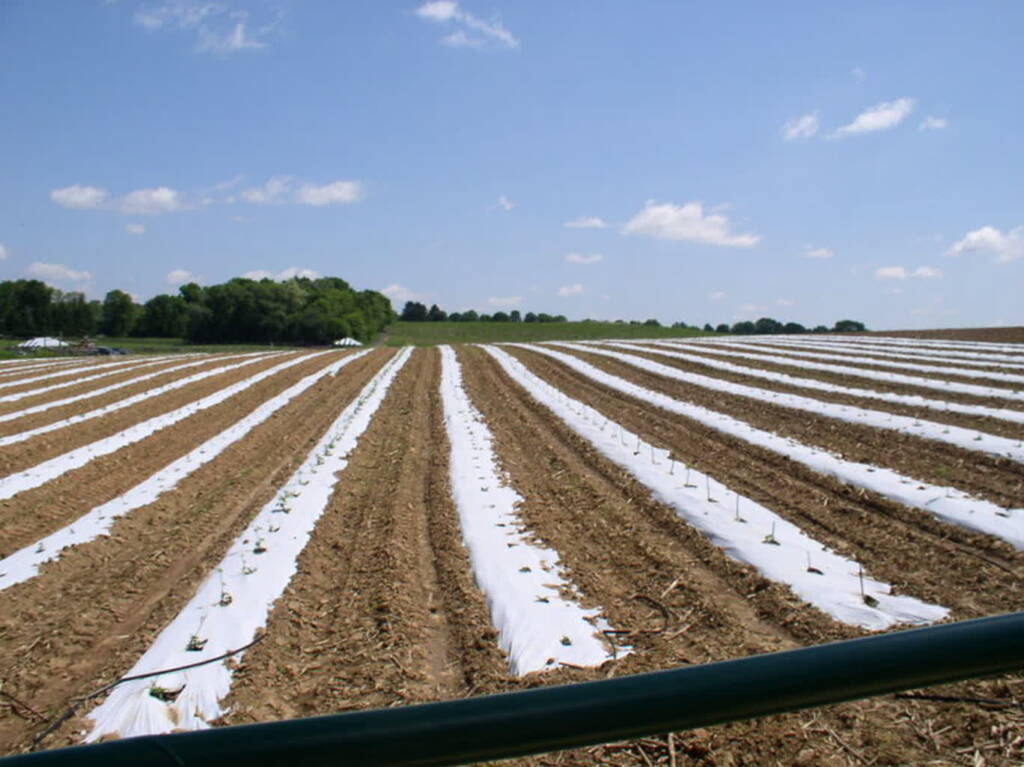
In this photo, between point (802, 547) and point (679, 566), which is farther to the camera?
point (802, 547)

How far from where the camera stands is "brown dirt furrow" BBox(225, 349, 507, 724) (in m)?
3.73

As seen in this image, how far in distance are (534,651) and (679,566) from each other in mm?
1778

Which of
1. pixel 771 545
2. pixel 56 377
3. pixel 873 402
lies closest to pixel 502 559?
pixel 771 545

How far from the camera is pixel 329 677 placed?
3.89m

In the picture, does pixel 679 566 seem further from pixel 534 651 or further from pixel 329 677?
pixel 329 677

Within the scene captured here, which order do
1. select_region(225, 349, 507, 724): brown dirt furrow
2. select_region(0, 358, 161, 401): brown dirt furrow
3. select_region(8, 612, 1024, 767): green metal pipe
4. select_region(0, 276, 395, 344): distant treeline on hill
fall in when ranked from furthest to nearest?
1. select_region(0, 276, 395, 344): distant treeline on hill
2. select_region(0, 358, 161, 401): brown dirt furrow
3. select_region(225, 349, 507, 724): brown dirt furrow
4. select_region(8, 612, 1024, 767): green metal pipe

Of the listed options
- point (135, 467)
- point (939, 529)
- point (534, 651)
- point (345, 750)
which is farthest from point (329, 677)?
point (135, 467)

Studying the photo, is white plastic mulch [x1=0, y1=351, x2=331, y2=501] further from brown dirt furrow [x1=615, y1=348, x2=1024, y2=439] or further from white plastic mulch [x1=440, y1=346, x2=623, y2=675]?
brown dirt furrow [x1=615, y1=348, x2=1024, y2=439]

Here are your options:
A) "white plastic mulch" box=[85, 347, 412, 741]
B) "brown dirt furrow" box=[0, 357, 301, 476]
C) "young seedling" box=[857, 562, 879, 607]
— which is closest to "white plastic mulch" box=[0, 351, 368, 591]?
"white plastic mulch" box=[85, 347, 412, 741]

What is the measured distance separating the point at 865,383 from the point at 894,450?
7.96 m

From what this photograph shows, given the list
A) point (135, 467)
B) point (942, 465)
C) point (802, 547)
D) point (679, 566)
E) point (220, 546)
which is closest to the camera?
point (679, 566)

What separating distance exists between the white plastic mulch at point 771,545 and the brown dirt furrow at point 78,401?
36.9ft

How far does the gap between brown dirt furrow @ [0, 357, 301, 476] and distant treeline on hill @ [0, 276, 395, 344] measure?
5936 centimetres

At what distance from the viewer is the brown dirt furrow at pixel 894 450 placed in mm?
7574
